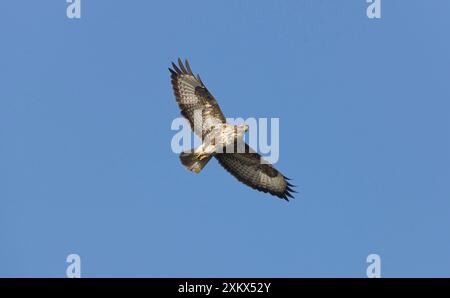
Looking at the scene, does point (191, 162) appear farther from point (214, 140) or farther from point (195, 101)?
point (195, 101)

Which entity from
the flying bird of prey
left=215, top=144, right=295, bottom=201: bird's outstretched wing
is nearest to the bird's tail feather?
the flying bird of prey

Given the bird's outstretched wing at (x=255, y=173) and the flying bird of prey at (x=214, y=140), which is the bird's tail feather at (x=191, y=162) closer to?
the flying bird of prey at (x=214, y=140)

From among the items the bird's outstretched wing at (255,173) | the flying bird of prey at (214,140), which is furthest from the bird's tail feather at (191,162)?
the bird's outstretched wing at (255,173)

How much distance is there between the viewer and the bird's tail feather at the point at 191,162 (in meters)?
16.5

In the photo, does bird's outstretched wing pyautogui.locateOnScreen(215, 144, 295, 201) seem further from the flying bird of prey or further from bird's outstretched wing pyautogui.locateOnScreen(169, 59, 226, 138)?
bird's outstretched wing pyautogui.locateOnScreen(169, 59, 226, 138)

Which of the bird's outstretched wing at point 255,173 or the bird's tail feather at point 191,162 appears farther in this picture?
the bird's outstretched wing at point 255,173

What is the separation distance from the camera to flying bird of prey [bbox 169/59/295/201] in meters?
16.6
